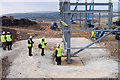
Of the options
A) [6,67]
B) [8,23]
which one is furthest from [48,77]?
[8,23]

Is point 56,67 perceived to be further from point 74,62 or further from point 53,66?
point 74,62

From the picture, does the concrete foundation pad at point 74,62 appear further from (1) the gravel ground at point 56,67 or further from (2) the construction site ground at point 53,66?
(1) the gravel ground at point 56,67

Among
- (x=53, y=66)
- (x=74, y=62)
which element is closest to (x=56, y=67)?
(x=53, y=66)

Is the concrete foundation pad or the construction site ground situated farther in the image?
the concrete foundation pad

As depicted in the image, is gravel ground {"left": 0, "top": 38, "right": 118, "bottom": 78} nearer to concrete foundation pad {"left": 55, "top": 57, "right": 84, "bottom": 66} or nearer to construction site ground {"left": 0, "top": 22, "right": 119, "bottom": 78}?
construction site ground {"left": 0, "top": 22, "right": 119, "bottom": 78}

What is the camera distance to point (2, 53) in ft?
33.0

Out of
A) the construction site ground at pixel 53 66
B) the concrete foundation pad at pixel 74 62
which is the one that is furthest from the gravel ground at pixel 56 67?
the concrete foundation pad at pixel 74 62

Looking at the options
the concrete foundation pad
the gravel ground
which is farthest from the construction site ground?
the concrete foundation pad

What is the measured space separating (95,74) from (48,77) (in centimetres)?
221

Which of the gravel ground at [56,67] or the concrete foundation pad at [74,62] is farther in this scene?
the concrete foundation pad at [74,62]

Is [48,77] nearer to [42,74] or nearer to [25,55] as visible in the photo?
[42,74]

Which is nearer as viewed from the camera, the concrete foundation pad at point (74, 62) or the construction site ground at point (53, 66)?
the construction site ground at point (53, 66)

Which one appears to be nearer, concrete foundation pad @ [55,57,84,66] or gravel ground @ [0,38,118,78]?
gravel ground @ [0,38,118,78]

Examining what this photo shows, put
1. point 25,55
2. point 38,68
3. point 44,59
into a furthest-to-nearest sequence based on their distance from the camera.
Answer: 1. point 25,55
2. point 44,59
3. point 38,68
